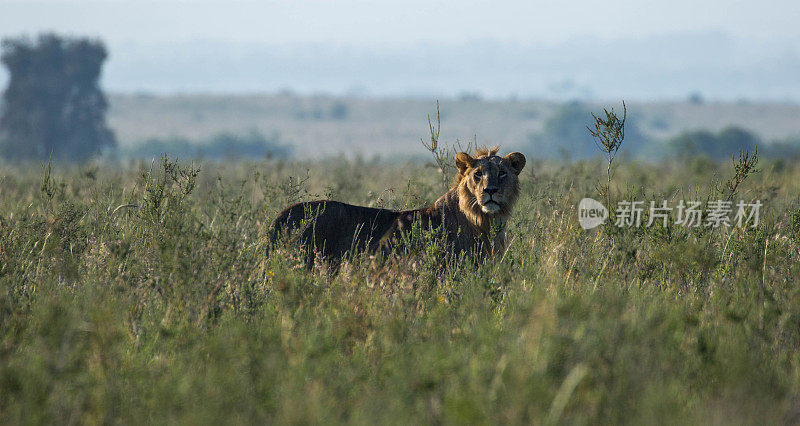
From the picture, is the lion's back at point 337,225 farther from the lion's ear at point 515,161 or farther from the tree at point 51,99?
the tree at point 51,99

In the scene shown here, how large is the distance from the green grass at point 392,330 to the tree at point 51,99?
52.2 m

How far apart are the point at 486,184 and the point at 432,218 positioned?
2.31 ft

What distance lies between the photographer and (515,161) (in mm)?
8109

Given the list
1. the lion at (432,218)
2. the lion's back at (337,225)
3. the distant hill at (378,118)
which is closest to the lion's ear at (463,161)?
the lion at (432,218)

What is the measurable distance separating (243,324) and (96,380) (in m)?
1.22

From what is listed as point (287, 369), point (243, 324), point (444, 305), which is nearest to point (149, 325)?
point (243, 324)

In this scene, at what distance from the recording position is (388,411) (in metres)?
4.09

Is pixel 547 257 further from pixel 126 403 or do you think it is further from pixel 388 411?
pixel 126 403

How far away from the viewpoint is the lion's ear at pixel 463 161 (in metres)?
7.87

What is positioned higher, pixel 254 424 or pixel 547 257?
pixel 547 257

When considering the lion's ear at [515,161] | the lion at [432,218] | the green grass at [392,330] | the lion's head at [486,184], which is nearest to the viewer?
the green grass at [392,330]

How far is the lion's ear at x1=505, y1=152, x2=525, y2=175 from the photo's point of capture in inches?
315

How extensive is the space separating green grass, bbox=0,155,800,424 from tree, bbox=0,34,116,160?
171 ft

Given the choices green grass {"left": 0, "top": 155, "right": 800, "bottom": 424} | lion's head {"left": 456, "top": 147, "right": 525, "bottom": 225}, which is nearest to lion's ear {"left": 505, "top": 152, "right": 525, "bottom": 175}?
lion's head {"left": 456, "top": 147, "right": 525, "bottom": 225}
